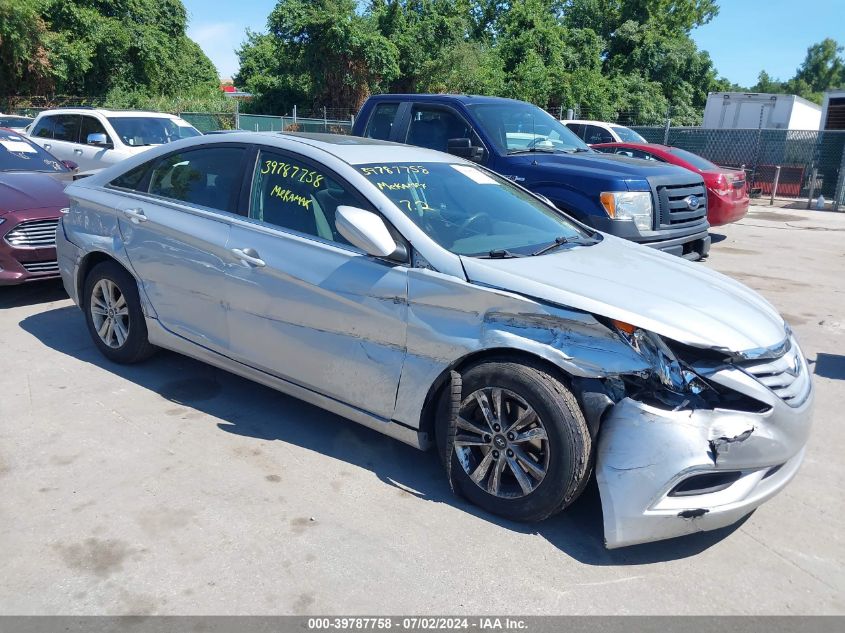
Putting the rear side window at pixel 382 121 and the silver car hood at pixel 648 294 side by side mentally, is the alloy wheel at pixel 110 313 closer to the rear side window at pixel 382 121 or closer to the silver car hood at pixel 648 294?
the silver car hood at pixel 648 294

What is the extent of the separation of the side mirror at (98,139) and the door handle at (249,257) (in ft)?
27.8

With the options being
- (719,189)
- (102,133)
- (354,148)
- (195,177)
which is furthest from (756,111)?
(195,177)

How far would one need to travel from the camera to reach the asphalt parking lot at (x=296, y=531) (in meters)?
2.88

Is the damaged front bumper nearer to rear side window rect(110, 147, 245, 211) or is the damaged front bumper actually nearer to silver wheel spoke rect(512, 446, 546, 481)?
silver wheel spoke rect(512, 446, 546, 481)

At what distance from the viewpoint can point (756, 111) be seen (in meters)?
23.8

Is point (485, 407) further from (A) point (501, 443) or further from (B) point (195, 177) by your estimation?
(B) point (195, 177)

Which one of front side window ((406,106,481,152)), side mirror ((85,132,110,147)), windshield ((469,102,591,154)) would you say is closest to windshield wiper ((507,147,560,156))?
windshield ((469,102,591,154))

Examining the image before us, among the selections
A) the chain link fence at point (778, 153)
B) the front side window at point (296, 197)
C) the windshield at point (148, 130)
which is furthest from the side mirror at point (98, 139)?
the chain link fence at point (778, 153)

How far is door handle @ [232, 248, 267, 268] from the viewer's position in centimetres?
405

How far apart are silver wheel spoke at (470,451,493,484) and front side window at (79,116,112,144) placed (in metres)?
10.5

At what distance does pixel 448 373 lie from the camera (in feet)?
11.4

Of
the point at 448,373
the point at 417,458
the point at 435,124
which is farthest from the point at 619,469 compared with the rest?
the point at 435,124

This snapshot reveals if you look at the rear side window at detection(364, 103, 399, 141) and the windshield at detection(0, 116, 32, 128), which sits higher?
the rear side window at detection(364, 103, 399, 141)

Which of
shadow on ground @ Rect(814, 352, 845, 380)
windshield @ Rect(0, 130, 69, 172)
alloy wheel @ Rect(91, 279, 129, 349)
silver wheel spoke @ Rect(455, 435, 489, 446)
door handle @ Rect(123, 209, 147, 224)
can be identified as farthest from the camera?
windshield @ Rect(0, 130, 69, 172)
